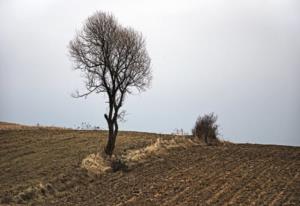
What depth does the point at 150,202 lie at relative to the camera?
16.4m

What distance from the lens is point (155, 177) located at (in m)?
21.0

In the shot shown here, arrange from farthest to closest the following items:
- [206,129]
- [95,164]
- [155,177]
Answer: [206,129]
[95,164]
[155,177]

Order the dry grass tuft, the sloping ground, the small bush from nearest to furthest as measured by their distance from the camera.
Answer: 1. the sloping ground
2. the dry grass tuft
3. the small bush

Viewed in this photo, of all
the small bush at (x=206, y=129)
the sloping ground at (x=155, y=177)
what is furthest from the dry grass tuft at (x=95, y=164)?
the small bush at (x=206, y=129)

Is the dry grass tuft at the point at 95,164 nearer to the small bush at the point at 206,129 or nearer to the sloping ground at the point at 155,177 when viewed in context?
the sloping ground at the point at 155,177

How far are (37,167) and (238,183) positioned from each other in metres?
9.45

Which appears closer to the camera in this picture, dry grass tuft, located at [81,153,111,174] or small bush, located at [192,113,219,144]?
dry grass tuft, located at [81,153,111,174]

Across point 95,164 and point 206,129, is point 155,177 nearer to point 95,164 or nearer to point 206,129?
point 95,164

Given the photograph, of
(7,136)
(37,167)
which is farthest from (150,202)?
(7,136)

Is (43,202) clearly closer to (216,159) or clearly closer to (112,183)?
(112,183)

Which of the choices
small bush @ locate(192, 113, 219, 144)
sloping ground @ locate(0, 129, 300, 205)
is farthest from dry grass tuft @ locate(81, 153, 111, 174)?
small bush @ locate(192, 113, 219, 144)

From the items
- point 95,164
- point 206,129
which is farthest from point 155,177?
point 206,129

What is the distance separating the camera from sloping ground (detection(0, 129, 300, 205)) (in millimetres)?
17078

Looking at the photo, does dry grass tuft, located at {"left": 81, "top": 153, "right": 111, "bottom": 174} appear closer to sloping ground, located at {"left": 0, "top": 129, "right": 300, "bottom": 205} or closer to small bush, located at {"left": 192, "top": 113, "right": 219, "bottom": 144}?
sloping ground, located at {"left": 0, "top": 129, "right": 300, "bottom": 205}
